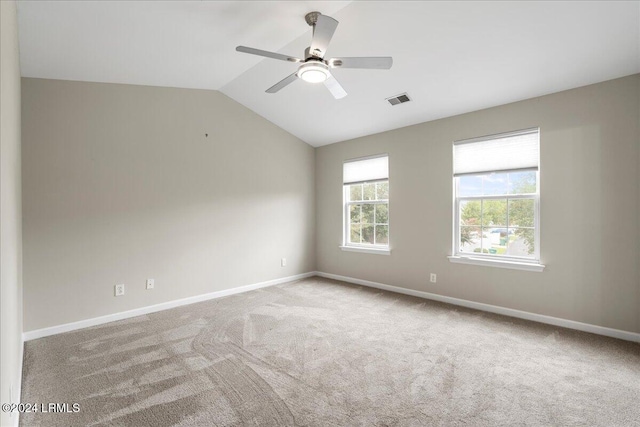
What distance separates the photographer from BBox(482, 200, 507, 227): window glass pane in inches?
146

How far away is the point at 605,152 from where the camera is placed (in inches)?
119

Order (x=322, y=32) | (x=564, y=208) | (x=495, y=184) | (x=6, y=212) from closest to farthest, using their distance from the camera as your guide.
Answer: (x=6, y=212) → (x=322, y=32) → (x=564, y=208) → (x=495, y=184)

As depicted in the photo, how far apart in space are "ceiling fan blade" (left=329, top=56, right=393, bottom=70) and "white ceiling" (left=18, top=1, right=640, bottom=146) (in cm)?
58

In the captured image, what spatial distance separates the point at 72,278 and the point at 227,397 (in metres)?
2.40

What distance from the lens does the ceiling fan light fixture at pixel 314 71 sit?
2385 mm

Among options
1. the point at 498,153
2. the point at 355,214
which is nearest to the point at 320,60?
the point at 498,153

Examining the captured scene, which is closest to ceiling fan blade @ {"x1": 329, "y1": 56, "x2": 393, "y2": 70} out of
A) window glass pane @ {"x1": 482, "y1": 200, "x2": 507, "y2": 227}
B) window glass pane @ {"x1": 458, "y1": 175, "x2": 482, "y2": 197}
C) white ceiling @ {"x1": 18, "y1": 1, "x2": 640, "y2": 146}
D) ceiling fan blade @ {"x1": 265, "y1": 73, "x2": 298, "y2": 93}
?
ceiling fan blade @ {"x1": 265, "y1": 73, "x2": 298, "y2": 93}

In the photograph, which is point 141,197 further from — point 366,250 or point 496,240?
point 496,240

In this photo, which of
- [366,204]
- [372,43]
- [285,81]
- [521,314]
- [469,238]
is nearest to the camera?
[285,81]

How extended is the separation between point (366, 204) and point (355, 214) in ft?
0.97

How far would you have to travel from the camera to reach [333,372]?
240 cm

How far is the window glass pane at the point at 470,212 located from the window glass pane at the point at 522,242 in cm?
40

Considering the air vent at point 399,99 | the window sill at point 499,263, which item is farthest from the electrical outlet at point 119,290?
the window sill at point 499,263

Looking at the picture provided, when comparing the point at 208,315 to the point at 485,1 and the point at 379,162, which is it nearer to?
the point at 379,162
